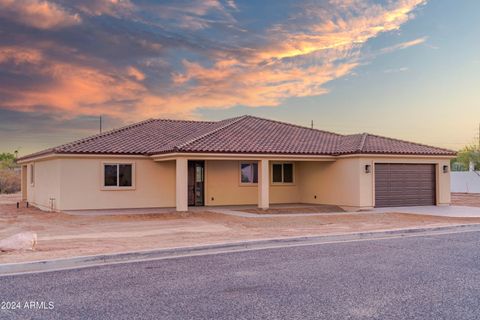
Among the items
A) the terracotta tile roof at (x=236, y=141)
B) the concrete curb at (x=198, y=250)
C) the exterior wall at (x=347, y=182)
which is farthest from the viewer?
the exterior wall at (x=347, y=182)

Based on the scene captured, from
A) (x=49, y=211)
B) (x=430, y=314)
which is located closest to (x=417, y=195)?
(x=49, y=211)

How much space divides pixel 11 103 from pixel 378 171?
1972 centimetres

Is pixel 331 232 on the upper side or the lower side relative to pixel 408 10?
lower

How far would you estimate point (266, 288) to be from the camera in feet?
26.6

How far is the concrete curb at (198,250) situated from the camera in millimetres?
9914

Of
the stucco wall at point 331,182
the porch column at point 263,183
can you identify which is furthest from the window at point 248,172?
the porch column at point 263,183

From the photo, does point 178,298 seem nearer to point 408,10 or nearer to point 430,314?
point 430,314

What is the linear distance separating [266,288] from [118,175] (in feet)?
53.2

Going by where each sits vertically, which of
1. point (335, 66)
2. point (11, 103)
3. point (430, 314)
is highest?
point (335, 66)

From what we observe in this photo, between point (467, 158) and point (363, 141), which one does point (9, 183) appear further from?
point (467, 158)

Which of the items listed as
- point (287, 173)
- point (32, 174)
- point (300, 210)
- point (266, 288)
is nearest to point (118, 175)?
point (32, 174)

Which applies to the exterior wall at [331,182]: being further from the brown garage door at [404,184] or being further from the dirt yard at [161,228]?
the dirt yard at [161,228]

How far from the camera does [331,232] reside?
15312 mm

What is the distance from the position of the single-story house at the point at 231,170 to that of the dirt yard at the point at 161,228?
2082mm
